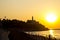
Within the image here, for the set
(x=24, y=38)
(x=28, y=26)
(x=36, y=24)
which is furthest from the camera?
(x=36, y=24)

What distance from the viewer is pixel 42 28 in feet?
391

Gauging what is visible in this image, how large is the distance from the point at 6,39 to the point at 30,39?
2.65m

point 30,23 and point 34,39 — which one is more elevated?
point 30,23

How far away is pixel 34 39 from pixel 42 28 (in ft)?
330

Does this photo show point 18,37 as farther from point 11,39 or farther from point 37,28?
point 37,28

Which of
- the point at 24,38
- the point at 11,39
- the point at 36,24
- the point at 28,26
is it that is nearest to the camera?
the point at 11,39

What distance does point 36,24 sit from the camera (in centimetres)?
11375

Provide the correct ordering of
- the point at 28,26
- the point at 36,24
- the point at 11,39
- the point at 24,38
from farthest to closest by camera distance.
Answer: the point at 36,24 < the point at 28,26 < the point at 24,38 < the point at 11,39

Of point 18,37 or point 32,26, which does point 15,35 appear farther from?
point 32,26

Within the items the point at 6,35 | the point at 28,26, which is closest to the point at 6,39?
the point at 6,35

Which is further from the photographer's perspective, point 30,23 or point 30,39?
point 30,23

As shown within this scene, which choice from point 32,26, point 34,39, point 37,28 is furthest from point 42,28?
point 34,39

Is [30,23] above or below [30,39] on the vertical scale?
above

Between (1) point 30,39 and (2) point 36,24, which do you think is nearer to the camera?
(1) point 30,39
